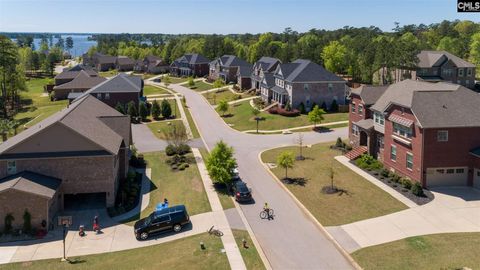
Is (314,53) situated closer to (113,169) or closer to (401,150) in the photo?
(401,150)

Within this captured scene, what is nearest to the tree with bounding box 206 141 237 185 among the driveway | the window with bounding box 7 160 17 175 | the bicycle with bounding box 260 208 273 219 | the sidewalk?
the sidewalk

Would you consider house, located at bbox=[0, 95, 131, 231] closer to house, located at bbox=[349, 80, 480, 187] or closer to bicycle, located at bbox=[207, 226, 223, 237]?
bicycle, located at bbox=[207, 226, 223, 237]

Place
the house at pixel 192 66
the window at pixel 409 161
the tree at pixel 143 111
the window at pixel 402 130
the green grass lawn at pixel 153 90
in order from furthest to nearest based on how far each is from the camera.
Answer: the house at pixel 192 66
the green grass lawn at pixel 153 90
the tree at pixel 143 111
the window at pixel 402 130
the window at pixel 409 161

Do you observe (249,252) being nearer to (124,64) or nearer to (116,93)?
(116,93)

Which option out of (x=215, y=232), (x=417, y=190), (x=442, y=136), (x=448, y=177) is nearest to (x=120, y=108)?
(x=215, y=232)

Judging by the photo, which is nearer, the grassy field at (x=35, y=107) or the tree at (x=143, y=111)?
the tree at (x=143, y=111)

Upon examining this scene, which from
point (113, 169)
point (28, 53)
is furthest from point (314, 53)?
point (28, 53)

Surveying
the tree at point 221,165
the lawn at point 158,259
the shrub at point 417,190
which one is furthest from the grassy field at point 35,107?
Result: the shrub at point 417,190

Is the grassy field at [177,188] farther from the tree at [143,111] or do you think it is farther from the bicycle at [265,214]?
the tree at [143,111]
